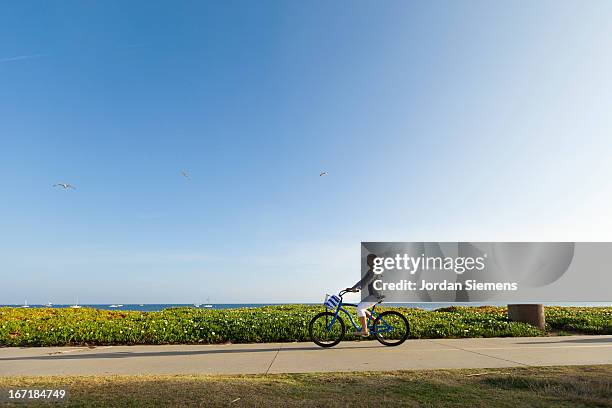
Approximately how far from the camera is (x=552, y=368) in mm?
6719

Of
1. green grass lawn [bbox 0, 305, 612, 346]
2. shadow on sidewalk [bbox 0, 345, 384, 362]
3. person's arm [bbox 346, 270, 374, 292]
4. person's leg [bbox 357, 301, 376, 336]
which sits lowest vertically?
shadow on sidewalk [bbox 0, 345, 384, 362]

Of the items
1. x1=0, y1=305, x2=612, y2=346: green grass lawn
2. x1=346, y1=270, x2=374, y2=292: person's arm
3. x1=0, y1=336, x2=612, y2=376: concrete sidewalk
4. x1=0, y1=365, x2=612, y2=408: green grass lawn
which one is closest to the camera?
x1=0, y1=365, x2=612, y2=408: green grass lawn

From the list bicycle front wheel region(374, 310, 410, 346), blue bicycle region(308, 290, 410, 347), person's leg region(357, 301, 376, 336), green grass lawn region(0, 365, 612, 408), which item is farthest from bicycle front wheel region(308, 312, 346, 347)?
green grass lawn region(0, 365, 612, 408)

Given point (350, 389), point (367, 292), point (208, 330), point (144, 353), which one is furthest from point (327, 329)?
point (350, 389)

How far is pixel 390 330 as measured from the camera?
1007 centimetres

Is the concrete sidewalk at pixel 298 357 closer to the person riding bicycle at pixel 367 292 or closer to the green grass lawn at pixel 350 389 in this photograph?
the person riding bicycle at pixel 367 292

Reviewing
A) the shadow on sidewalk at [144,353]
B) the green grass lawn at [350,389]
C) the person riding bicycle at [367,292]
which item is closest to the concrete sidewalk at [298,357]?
the shadow on sidewalk at [144,353]

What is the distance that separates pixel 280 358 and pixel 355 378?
8.77 feet

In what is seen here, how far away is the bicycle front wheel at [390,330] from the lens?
10039mm

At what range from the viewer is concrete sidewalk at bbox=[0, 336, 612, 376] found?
7113mm

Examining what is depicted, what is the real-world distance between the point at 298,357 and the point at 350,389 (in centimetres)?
324

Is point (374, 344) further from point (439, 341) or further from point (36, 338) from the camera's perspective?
point (36, 338)

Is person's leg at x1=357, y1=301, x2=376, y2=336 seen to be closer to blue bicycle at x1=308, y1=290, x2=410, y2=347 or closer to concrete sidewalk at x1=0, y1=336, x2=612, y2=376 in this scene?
blue bicycle at x1=308, y1=290, x2=410, y2=347

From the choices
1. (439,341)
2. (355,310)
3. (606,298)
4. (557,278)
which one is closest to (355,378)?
(355,310)
